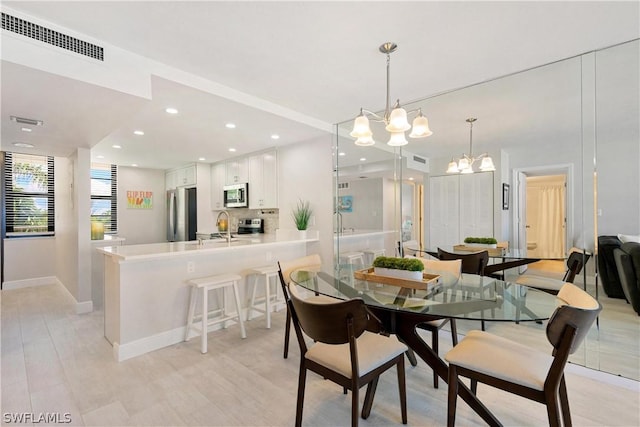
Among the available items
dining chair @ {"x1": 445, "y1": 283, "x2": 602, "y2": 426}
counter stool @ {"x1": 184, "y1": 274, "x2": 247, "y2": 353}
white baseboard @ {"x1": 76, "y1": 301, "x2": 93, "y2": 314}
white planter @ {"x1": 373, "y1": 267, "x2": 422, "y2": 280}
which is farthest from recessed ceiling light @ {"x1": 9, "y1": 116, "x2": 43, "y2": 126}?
dining chair @ {"x1": 445, "y1": 283, "x2": 602, "y2": 426}

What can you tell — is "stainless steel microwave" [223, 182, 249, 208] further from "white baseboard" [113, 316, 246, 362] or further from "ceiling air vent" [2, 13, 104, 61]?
"ceiling air vent" [2, 13, 104, 61]

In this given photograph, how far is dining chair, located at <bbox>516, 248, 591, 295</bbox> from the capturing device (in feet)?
7.80

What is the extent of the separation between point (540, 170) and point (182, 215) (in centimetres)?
615

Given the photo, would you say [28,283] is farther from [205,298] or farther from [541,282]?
[541,282]

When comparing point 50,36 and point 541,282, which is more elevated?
point 50,36

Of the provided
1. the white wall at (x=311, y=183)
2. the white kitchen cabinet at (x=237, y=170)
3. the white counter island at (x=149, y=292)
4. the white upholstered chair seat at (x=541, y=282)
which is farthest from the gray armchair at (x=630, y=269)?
the white kitchen cabinet at (x=237, y=170)

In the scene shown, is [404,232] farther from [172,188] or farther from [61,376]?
[172,188]

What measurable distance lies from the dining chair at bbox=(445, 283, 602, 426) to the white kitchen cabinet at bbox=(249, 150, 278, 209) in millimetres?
3657

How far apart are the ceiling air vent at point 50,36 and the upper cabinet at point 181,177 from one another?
4.26 metres

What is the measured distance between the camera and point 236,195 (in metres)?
5.46

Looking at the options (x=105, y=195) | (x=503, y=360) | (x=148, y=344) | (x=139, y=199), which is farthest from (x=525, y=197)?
(x=105, y=195)

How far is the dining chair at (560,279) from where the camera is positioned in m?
2.38

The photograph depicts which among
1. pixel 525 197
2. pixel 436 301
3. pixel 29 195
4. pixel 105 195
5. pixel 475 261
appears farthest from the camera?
pixel 105 195

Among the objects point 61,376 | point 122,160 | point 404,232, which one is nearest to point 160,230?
point 122,160
